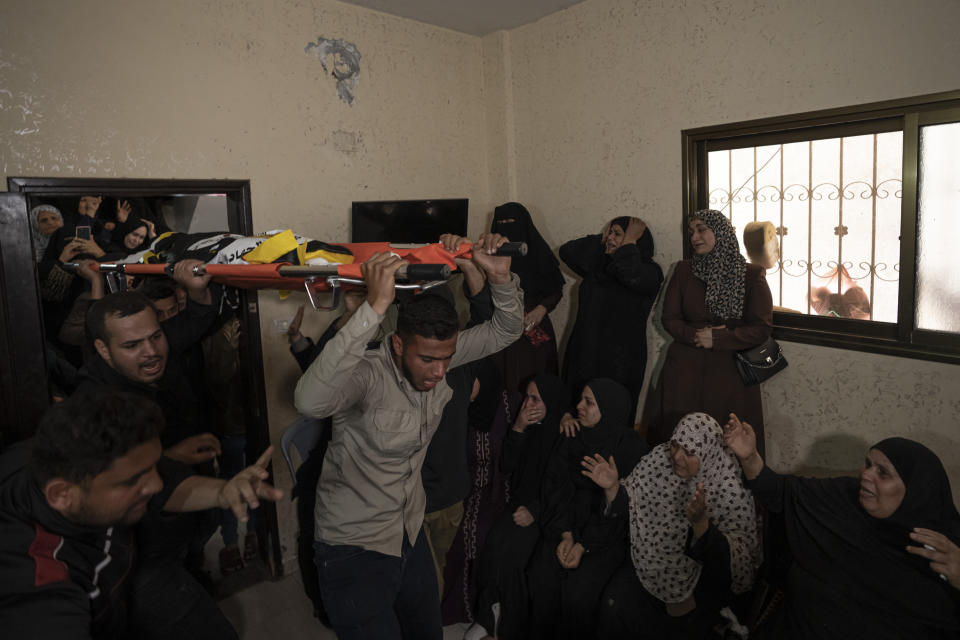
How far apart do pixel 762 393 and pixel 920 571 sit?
1489 mm

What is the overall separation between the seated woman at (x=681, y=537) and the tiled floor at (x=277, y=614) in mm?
908

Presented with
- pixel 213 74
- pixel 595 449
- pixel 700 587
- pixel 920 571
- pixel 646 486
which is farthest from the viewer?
pixel 213 74

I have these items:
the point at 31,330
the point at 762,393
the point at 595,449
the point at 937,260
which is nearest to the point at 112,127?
the point at 31,330

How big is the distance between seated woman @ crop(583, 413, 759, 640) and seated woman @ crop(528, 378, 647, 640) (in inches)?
3.4

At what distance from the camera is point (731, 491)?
98.5 inches

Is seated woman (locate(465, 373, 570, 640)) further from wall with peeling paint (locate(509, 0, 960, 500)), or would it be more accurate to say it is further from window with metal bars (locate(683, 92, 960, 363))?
window with metal bars (locate(683, 92, 960, 363))

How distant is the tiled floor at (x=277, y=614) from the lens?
2924 millimetres

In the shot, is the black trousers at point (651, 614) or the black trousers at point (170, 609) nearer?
the black trousers at point (170, 609)

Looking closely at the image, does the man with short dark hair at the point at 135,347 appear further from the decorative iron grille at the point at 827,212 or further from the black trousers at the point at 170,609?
the decorative iron grille at the point at 827,212

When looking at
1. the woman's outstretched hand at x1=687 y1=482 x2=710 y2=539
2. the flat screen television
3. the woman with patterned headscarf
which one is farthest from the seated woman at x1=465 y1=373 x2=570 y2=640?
the flat screen television

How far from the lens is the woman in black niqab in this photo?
3.82m

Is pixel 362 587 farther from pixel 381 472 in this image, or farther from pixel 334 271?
pixel 334 271

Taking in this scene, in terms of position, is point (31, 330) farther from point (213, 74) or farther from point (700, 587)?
point (700, 587)

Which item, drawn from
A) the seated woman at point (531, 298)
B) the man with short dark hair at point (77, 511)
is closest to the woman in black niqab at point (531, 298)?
the seated woman at point (531, 298)
